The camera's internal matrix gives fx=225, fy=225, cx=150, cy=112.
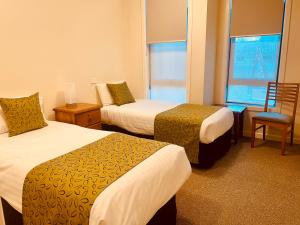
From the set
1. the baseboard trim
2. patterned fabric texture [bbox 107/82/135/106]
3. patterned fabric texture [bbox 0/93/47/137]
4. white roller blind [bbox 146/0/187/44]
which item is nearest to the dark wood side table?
the baseboard trim

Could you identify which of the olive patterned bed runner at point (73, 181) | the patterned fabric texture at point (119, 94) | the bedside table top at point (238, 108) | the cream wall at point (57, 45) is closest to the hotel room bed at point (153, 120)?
the patterned fabric texture at point (119, 94)

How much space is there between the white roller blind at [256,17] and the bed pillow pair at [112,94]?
2.14 meters

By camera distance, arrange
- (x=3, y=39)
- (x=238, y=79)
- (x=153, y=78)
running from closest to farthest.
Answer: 1. (x=3, y=39)
2. (x=238, y=79)
3. (x=153, y=78)

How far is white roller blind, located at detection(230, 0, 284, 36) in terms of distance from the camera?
11.5 feet

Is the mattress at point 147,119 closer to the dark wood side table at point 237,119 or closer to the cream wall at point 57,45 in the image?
the dark wood side table at point 237,119

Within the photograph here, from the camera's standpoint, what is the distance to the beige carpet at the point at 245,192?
79.6 inches

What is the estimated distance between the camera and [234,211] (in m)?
2.10

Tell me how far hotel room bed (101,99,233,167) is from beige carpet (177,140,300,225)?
0.20 m

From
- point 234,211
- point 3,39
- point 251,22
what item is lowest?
point 234,211

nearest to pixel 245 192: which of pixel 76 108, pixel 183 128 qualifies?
pixel 183 128

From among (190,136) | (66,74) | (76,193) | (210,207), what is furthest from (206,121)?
(66,74)

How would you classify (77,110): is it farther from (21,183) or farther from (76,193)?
(76,193)

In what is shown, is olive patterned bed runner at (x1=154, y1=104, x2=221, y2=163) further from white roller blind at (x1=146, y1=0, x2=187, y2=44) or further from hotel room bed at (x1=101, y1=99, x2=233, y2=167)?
white roller blind at (x1=146, y1=0, x2=187, y2=44)

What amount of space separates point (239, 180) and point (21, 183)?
7.33 feet
